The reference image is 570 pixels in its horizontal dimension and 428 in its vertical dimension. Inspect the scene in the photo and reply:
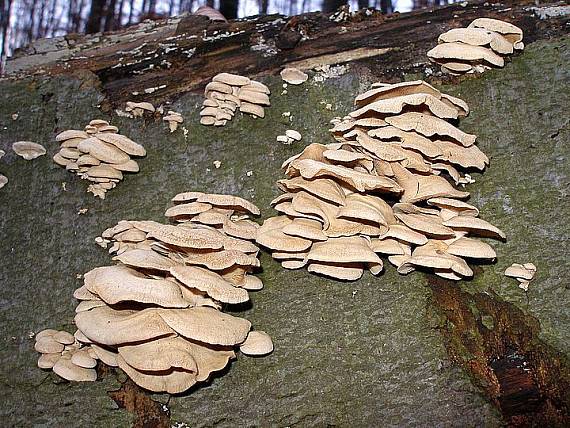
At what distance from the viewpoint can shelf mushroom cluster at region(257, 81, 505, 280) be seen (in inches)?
108

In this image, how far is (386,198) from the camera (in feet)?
10.3

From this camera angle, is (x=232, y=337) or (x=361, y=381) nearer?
(x=232, y=337)

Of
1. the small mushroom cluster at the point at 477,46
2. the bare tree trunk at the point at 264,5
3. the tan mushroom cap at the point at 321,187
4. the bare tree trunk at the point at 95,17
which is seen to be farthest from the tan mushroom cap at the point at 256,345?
the bare tree trunk at the point at 264,5

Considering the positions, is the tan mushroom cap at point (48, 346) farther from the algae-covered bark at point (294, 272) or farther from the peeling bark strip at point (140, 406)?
the peeling bark strip at point (140, 406)

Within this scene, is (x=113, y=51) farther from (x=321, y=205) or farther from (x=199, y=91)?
(x=321, y=205)

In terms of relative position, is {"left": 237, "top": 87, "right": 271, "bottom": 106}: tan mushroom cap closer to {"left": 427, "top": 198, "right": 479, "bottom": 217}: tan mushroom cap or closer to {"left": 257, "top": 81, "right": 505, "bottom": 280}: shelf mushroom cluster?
{"left": 257, "top": 81, "right": 505, "bottom": 280}: shelf mushroom cluster

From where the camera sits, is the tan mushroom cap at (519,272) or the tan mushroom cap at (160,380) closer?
the tan mushroom cap at (160,380)

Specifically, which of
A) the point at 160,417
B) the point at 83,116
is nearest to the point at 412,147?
the point at 160,417

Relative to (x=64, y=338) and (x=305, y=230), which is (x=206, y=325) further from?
(x=64, y=338)

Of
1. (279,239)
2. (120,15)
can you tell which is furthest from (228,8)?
(120,15)

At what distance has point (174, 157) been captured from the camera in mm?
3699

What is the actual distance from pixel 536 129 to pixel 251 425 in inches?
99.2

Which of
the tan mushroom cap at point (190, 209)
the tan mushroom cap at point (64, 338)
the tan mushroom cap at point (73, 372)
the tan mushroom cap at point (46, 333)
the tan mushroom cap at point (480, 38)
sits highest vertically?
the tan mushroom cap at point (480, 38)

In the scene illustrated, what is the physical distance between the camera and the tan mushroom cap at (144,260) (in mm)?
2553
